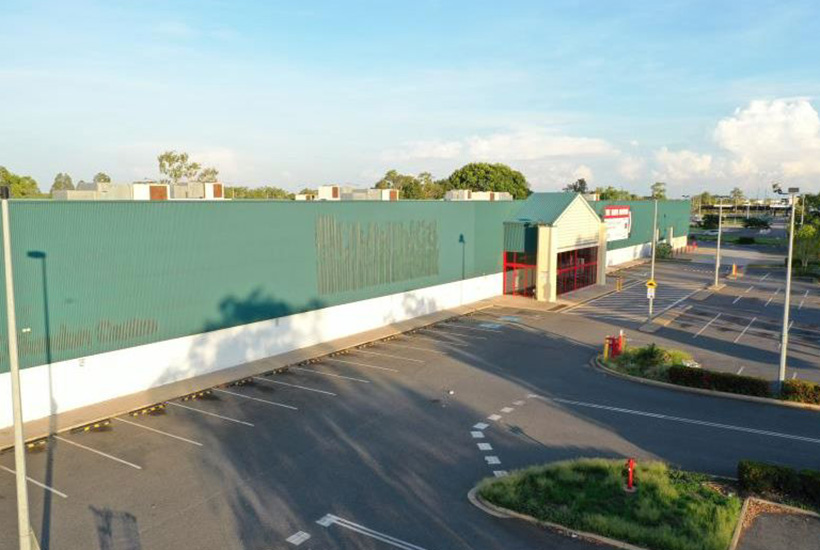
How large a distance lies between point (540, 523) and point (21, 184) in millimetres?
69745

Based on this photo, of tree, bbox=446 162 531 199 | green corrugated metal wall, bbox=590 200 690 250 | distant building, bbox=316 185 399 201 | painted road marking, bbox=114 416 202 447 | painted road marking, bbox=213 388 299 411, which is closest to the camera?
painted road marking, bbox=114 416 202 447

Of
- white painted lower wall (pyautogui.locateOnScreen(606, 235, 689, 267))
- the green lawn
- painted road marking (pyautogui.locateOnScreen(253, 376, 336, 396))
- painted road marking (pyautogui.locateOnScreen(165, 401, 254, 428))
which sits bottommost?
painted road marking (pyautogui.locateOnScreen(165, 401, 254, 428))

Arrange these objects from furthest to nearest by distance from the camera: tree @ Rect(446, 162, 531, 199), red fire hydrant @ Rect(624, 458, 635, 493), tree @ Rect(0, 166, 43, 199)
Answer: tree @ Rect(446, 162, 531, 199) < tree @ Rect(0, 166, 43, 199) < red fire hydrant @ Rect(624, 458, 635, 493)

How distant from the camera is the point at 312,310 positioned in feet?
107

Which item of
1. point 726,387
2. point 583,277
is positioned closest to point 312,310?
point 726,387

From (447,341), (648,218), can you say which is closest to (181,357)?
(447,341)

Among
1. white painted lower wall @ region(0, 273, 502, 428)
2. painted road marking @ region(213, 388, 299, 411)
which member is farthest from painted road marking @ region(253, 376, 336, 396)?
white painted lower wall @ region(0, 273, 502, 428)

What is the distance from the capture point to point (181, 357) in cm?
2627

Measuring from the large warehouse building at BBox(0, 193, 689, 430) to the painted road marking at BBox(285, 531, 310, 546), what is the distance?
42.2ft

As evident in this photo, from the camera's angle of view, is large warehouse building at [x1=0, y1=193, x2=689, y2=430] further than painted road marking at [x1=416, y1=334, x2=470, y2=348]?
No

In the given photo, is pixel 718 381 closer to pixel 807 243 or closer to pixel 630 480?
pixel 630 480

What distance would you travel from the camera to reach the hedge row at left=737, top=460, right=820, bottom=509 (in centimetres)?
1579

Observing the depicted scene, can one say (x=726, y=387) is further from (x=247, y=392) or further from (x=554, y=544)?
(x=247, y=392)

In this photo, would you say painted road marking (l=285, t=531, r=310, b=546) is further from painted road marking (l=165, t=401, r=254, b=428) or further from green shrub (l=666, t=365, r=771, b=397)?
green shrub (l=666, t=365, r=771, b=397)
